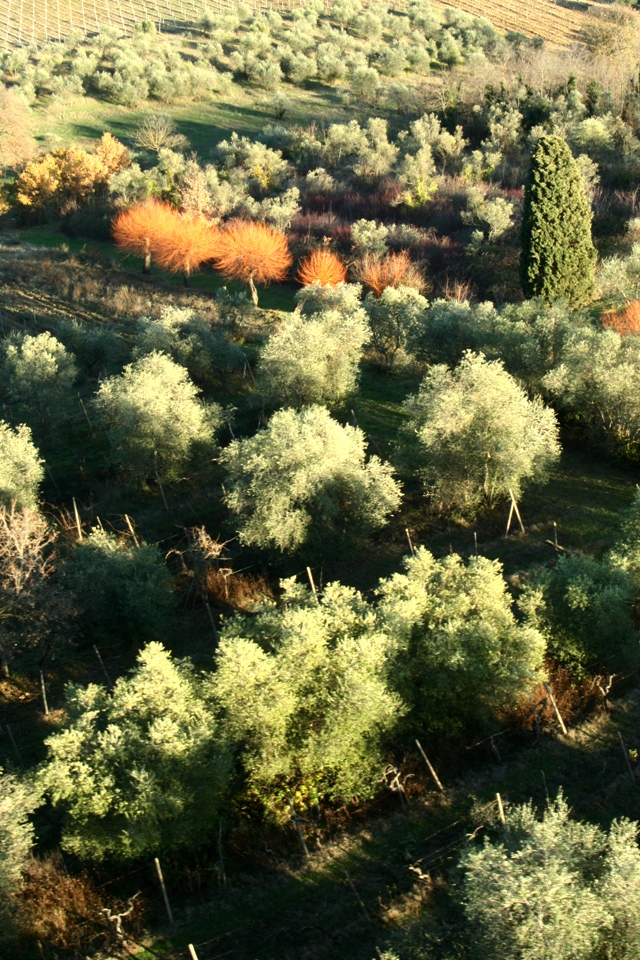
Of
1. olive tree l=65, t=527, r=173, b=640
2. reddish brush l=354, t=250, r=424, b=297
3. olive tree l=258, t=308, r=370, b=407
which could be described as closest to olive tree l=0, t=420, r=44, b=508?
olive tree l=65, t=527, r=173, b=640

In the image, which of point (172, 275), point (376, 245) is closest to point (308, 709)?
point (376, 245)

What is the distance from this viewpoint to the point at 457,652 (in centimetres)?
1681

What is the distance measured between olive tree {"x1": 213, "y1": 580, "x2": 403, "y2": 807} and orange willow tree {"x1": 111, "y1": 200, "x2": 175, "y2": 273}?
4263 centimetres

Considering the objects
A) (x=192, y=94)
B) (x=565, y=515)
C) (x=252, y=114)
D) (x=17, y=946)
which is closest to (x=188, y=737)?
(x=17, y=946)

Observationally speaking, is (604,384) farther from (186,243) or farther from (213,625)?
(186,243)

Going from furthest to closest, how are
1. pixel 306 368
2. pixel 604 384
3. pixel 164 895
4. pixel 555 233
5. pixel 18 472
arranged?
pixel 555 233
pixel 306 368
pixel 604 384
pixel 18 472
pixel 164 895

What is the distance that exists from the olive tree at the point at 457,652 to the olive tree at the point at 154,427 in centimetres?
1419

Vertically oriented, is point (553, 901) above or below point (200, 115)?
below

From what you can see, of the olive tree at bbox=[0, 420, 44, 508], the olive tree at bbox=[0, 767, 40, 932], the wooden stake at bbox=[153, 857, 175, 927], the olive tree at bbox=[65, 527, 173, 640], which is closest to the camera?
the olive tree at bbox=[0, 767, 40, 932]

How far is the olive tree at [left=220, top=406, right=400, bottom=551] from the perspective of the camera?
23.8 m

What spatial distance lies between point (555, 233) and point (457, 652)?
28091 millimetres

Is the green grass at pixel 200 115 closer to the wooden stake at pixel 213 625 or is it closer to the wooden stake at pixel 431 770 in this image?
the wooden stake at pixel 213 625

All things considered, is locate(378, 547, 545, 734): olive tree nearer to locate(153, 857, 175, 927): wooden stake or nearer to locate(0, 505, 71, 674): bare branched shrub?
locate(153, 857, 175, 927): wooden stake

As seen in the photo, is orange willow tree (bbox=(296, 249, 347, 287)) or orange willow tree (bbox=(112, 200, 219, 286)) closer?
orange willow tree (bbox=(296, 249, 347, 287))
